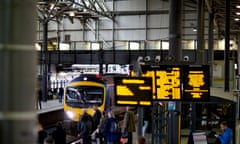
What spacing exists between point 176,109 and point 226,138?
2.56 m

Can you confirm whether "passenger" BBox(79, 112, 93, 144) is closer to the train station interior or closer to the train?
the train station interior

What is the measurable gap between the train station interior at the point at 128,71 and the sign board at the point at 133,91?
22mm

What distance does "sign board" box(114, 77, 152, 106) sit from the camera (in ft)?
31.2

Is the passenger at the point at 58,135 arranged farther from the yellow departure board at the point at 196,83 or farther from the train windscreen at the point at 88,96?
the train windscreen at the point at 88,96

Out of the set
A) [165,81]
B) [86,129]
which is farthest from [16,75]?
[86,129]

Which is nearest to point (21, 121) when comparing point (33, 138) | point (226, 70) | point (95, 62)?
point (33, 138)

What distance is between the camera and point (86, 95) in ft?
69.6

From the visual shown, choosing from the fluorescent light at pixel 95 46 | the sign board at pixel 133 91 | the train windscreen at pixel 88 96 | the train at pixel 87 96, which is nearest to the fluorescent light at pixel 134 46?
the fluorescent light at pixel 95 46

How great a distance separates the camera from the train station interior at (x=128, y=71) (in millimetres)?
2055

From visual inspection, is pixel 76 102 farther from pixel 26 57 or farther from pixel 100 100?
pixel 26 57

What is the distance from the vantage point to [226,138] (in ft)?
35.4

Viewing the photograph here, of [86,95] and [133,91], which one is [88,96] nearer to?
[86,95]

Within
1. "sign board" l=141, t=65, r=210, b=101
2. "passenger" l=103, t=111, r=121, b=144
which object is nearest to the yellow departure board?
"sign board" l=141, t=65, r=210, b=101

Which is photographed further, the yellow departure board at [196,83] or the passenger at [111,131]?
the passenger at [111,131]
